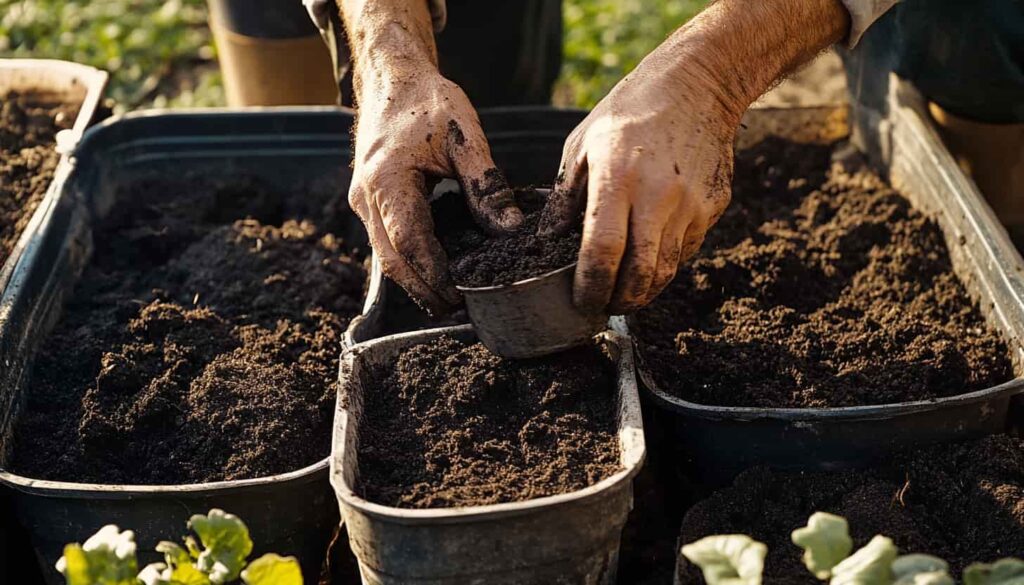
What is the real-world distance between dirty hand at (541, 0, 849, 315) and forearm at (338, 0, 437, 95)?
54 centimetres

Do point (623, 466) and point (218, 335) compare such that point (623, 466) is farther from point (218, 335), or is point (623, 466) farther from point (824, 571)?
point (218, 335)

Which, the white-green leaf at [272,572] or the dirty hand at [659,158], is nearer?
the white-green leaf at [272,572]

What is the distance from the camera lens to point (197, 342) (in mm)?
2412

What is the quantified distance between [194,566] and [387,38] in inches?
50.0

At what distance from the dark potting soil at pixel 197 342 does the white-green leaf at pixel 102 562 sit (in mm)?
452

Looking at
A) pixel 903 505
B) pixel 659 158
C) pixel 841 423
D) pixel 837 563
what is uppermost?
pixel 659 158

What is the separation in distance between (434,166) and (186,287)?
2.84 feet

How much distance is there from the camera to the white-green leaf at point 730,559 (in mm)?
1446

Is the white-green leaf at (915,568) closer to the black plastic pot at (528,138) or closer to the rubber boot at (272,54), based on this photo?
the black plastic pot at (528,138)

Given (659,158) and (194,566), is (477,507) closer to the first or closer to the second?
(194,566)

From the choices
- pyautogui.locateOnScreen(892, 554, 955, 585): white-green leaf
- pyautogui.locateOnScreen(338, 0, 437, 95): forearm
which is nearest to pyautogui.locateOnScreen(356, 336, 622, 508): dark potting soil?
pyautogui.locateOnScreen(892, 554, 955, 585): white-green leaf

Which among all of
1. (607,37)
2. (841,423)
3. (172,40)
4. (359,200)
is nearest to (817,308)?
(841,423)

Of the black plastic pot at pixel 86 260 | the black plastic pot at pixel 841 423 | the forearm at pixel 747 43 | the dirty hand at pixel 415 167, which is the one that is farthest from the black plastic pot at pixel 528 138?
the black plastic pot at pixel 841 423

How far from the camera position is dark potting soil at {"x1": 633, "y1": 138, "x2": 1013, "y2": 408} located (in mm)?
2215
